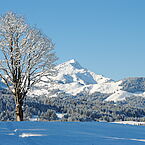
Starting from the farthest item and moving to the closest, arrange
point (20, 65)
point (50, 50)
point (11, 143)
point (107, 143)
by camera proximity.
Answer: point (50, 50) → point (20, 65) → point (107, 143) → point (11, 143)

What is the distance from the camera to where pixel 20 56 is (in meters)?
35.5

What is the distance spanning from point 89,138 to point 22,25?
70.8ft

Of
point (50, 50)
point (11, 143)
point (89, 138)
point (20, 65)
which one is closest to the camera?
point (11, 143)

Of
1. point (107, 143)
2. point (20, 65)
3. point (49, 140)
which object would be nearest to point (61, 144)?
point (49, 140)

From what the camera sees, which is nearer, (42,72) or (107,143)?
(107,143)

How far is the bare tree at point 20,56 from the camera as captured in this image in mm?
35312

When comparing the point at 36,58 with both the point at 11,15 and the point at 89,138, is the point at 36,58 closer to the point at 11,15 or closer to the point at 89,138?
the point at 11,15

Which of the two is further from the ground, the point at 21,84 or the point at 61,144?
the point at 21,84

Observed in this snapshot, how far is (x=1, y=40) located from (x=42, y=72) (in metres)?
5.72

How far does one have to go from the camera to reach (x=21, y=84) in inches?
1411

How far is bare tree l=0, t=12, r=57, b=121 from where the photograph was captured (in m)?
35.3

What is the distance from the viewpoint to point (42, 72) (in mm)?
36781

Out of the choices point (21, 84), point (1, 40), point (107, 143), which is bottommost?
point (107, 143)

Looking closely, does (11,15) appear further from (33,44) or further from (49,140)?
(49,140)
